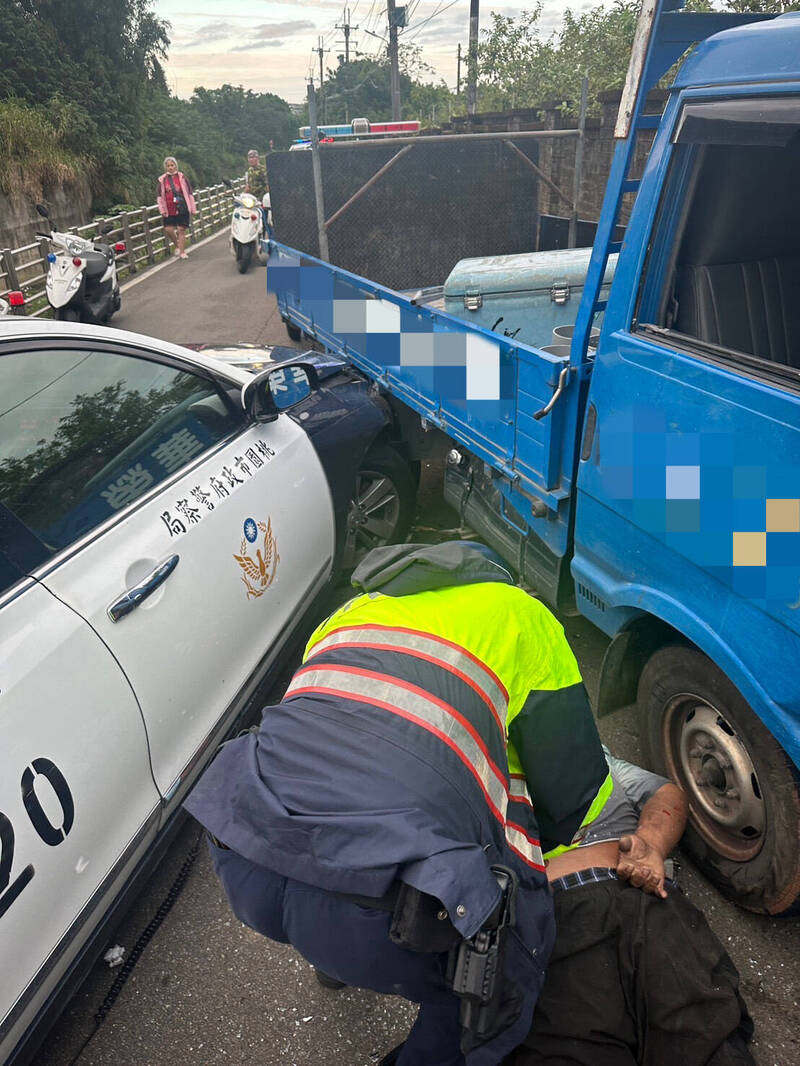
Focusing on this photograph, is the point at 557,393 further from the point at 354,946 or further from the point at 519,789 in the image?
the point at 354,946

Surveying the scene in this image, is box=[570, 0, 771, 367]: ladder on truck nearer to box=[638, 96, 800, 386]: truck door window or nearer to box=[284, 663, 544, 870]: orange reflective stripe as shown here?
box=[638, 96, 800, 386]: truck door window

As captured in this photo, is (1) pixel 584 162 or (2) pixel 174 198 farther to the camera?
(2) pixel 174 198

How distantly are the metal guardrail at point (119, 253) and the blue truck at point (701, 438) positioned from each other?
8.96 meters

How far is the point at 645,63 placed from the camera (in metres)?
2.14

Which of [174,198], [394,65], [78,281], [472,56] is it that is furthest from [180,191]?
[394,65]

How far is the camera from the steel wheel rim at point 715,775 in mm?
2100

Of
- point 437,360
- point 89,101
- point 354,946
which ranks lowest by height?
point 354,946

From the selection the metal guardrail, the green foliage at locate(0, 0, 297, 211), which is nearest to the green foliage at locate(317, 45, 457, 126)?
the green foliage at locate(0, 0, 297, 211)

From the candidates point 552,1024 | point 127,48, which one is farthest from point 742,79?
point 127,48

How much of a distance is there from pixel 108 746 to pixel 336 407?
7.03 feet

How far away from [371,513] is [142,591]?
80.5 inches

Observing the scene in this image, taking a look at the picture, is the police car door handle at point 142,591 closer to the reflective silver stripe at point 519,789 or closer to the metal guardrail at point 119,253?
the reflective silver stripe at point 519,789

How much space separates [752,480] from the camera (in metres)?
1.82

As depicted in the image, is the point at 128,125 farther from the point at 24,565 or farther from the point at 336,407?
the point at 24,565
